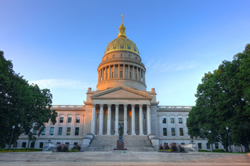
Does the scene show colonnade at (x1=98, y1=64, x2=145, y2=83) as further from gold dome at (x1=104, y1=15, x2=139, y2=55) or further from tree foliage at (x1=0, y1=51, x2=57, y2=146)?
tree foliage at (x1=0, y1=51, x2=57, y2=146)

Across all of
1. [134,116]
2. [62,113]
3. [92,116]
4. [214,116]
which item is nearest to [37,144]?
[62,113]

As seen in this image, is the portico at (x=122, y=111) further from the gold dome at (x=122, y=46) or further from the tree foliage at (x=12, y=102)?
the gold dome at (x=122, y=46)

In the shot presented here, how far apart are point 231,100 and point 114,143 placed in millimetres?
22991

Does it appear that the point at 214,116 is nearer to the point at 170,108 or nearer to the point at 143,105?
the point at 143,105

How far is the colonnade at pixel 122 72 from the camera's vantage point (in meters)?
65.8

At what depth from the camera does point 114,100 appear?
1957 inches

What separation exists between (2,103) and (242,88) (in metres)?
32.1

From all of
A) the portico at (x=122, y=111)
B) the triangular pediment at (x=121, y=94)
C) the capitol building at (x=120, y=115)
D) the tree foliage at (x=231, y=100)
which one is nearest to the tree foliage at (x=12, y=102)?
the capitol building at (x=120, y=115)

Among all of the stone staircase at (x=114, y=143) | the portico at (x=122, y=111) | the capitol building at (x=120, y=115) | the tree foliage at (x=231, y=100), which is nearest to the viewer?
the tree foliage at (x=231, y=100)

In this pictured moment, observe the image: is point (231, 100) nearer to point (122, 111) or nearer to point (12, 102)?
point (122, 111)

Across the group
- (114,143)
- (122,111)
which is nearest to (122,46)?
(122,111)

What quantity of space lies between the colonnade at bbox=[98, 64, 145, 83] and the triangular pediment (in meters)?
Answer: 14.6

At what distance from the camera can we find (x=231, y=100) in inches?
1094

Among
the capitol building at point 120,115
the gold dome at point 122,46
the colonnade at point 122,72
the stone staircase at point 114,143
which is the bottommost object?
the stone staircase at point 114,143
